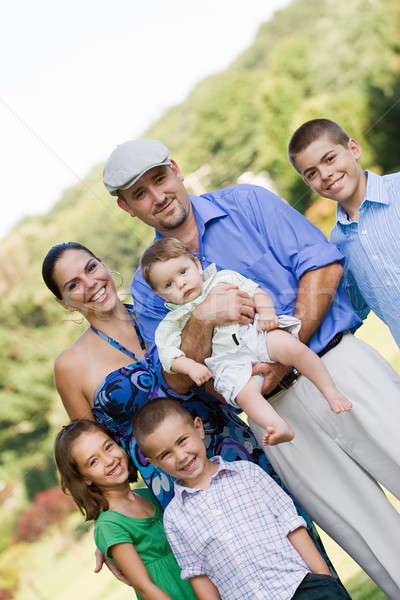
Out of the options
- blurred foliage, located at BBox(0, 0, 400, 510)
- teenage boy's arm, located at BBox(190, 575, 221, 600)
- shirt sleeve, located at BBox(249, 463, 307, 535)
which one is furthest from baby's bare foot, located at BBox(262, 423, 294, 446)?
blurred foliage, located at BBox(0, 0, 400, 510)

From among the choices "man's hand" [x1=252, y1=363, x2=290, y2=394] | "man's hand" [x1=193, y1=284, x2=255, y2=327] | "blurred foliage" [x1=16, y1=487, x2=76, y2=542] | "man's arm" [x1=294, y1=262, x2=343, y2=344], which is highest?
"man's hand" [x1=193, y1=284, x2=255, y2=327]

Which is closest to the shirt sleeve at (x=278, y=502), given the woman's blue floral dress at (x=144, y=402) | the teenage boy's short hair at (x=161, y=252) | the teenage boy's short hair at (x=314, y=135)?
the woman's blue floral dress at (x=144, y=402)

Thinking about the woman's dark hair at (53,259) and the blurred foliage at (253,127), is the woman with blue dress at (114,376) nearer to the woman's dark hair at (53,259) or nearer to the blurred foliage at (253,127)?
the woman's dark hair at (53,259)

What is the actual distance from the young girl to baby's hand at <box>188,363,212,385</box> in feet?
1.79

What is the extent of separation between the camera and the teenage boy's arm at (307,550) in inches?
87.0

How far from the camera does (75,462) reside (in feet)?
8.29

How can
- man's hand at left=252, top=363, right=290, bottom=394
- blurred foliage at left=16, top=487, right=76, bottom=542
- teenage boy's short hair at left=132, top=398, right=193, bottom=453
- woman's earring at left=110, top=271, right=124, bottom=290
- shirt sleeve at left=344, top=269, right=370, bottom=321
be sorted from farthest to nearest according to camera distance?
1. blurred foliage at left=16, top=487, right=76, bottom=542
2. woman's earring at left=110, top=271, right=124, bottom=290
3. shirt sleeve at left=344, top=269, right=370, bottom=321
4. teenage boy's short hair at left=132, top=398, right=193, bottom=453
5. man's hand at left=252, top=363, right=290, bottom=394

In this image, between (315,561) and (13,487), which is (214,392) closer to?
(315,561)

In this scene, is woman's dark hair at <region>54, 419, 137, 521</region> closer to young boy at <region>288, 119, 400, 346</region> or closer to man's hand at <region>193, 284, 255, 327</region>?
man's hand at <region>193, 284, 255, 327</region>

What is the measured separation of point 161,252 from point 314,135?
690 mm

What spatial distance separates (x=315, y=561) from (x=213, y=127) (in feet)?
43.1

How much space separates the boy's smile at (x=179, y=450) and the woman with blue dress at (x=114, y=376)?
0.54 ft

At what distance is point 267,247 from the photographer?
2.25 m

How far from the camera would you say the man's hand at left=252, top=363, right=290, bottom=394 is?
7.13ft
